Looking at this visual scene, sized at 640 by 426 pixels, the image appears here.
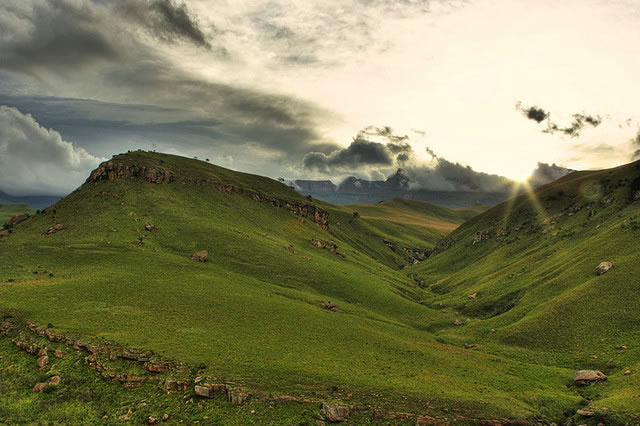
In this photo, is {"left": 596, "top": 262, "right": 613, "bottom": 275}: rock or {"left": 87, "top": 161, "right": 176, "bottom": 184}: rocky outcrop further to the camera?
{"left": 87, "top": 161, "right": 176, "bottom": 184}: rocky outcrop

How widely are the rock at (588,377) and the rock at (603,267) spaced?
3708 centimetres

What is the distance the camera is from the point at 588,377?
47031 mm

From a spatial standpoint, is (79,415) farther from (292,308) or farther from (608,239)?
(608,239)

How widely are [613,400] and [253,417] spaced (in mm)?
41813

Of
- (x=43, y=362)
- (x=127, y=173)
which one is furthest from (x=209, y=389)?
(x=127, y=173)

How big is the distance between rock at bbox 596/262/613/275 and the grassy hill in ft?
4.29

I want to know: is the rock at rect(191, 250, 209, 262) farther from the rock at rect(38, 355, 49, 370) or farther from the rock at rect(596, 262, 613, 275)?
the rock at rect(596, 262, 613, 275)

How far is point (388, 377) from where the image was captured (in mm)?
45812

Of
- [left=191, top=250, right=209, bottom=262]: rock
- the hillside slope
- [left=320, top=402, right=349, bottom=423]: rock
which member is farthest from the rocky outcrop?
[left=320, top=402, right=349, bottom=423]: rock

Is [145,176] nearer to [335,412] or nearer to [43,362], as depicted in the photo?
[43,362]

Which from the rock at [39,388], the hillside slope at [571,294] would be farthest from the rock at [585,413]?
the rock at [39,388]

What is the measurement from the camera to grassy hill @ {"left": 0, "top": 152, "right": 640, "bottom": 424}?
36.8m

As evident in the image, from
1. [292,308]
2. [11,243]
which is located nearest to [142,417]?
[292,308]

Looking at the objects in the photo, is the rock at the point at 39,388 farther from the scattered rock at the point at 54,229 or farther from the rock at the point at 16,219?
the rock at the point at 16,219
